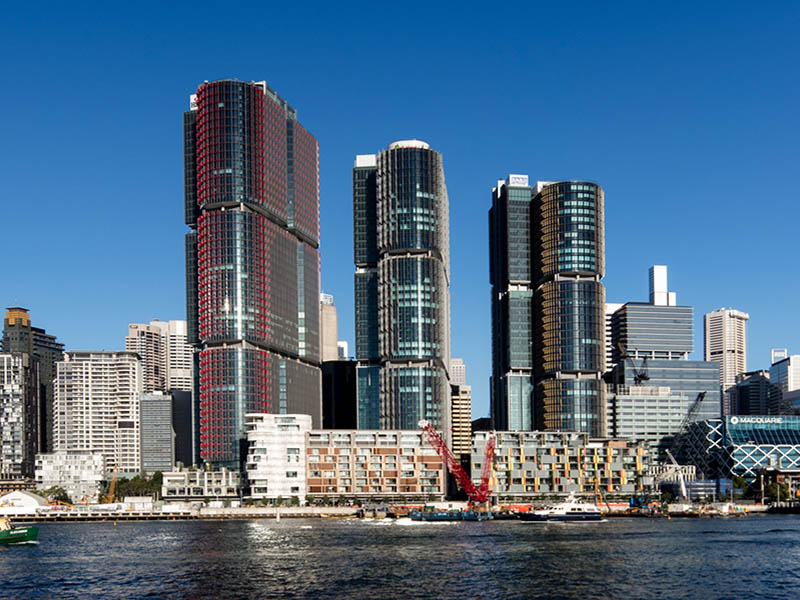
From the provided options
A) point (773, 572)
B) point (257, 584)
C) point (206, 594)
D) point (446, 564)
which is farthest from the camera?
point (446, 564)

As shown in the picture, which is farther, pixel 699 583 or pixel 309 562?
pixel 309 562

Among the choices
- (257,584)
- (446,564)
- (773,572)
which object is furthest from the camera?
(446,564)

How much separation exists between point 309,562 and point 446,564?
77.6 ft

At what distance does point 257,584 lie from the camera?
169 m

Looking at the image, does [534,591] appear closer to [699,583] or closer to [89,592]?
[699,583]

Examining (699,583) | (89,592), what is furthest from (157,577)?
(699,583)

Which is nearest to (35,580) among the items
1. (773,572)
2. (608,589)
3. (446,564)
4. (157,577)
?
(157,577)

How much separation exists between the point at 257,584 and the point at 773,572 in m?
79.8

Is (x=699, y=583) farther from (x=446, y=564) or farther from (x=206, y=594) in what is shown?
(x=206, y=594)

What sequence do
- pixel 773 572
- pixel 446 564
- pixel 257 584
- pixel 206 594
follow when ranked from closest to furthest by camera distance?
pixel 206 594, pixel 257 584, pixel 773 572, pixel 446 564

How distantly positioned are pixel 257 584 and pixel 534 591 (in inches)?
1579

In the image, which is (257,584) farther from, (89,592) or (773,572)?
(773,572)

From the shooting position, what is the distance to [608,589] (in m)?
161

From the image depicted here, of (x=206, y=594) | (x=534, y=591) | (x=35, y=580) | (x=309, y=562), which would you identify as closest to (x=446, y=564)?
(x=309, y=562)
